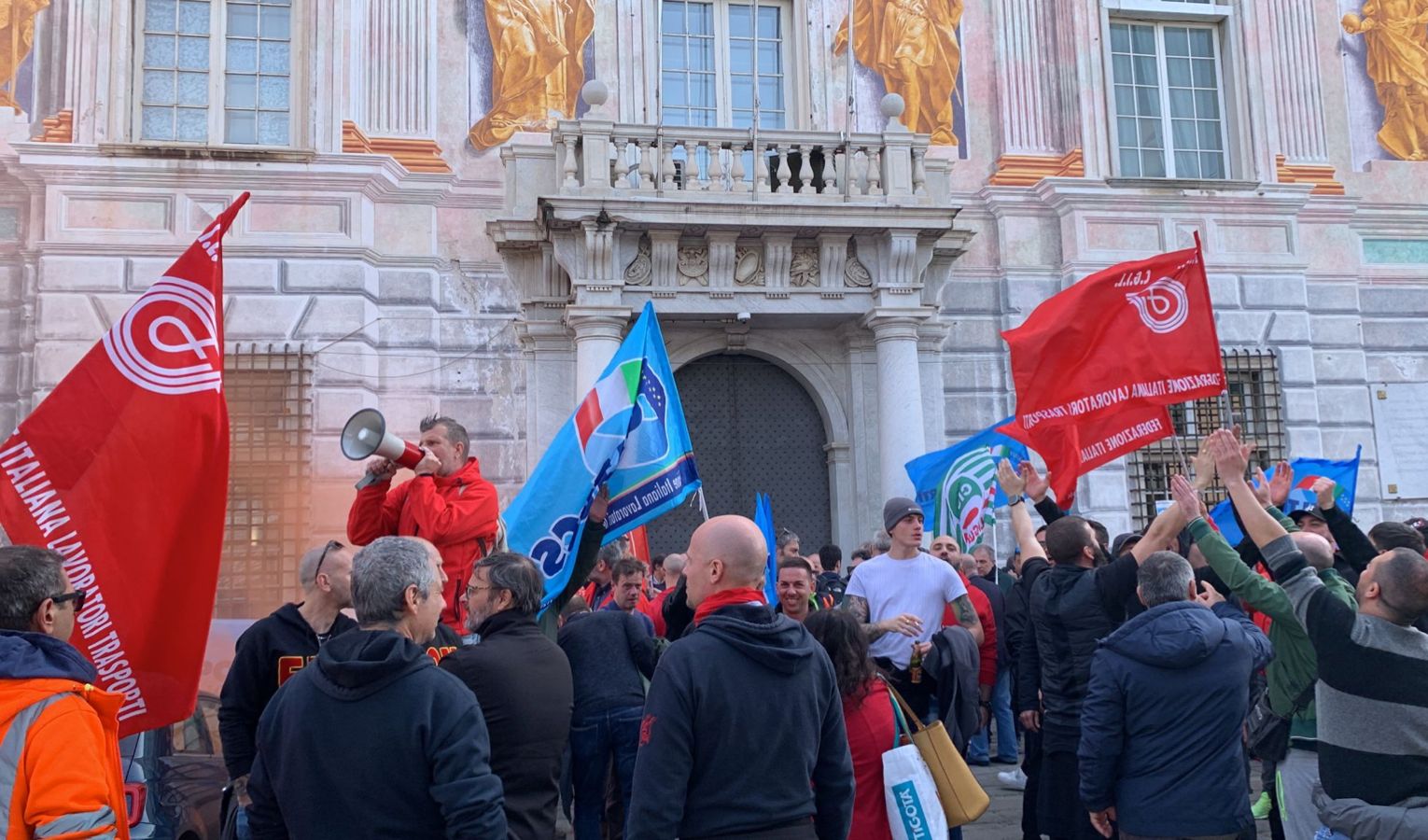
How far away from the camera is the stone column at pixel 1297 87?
50.5 ft

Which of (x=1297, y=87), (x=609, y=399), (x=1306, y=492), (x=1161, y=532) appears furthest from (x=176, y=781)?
(x=1297, y=87)

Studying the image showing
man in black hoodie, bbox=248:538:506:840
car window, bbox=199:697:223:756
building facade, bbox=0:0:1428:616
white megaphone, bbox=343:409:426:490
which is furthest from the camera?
building facade, bbox=0:0:1428:616

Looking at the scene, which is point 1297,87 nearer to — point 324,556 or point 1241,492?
point 1241,492

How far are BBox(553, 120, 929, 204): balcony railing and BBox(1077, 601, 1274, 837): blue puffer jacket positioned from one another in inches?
350

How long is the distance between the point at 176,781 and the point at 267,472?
7.44 meters

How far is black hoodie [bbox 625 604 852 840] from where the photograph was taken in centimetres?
330

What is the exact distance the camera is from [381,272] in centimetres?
1330

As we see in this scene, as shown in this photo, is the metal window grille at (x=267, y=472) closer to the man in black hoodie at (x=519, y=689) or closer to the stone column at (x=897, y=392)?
the stone column at (x=897, y=392)

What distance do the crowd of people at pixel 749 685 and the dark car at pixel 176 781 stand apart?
1.08 metres

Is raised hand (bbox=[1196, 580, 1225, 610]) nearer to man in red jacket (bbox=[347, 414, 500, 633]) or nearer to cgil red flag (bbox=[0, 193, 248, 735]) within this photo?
man in red jacket (bbox=[347, 414, 500, 633])

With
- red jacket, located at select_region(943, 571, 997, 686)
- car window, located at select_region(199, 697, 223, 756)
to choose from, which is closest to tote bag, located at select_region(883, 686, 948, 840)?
red jacket, located at select_region(943, 571, 997, 686)

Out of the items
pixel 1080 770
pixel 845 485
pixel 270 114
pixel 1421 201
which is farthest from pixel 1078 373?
pixel 1421 201

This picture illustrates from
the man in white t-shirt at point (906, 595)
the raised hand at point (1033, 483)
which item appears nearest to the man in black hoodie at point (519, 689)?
the man in white t-shirt at point (906, 595)

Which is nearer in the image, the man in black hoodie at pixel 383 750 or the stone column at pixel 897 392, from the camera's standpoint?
the man in black hoodie at pixel 383 750
